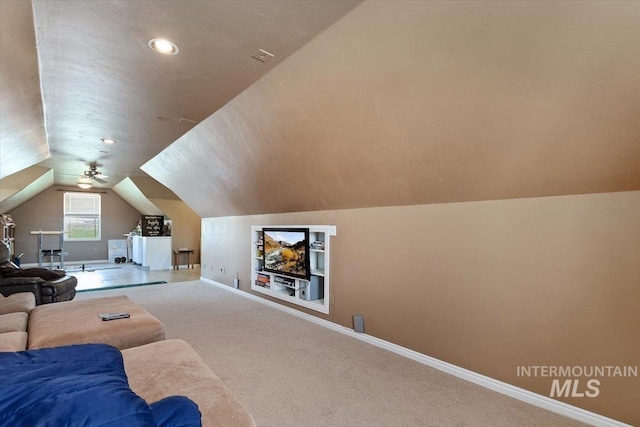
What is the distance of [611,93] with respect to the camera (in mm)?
1646

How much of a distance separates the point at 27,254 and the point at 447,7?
13.0 m

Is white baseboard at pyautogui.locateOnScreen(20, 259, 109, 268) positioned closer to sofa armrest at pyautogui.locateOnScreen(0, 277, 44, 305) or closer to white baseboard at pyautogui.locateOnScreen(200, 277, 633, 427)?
sofa armrest at pyautogui.locateOnScreen(0, 277, 44, 305)

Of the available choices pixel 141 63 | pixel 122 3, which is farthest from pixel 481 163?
pixel 141 63

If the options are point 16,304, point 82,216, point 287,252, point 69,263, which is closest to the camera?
point 16,304

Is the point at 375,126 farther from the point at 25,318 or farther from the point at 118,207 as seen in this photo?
the point at 118,207

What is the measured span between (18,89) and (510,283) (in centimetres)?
450

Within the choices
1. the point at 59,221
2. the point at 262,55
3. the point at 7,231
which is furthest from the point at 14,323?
the point at 59,221

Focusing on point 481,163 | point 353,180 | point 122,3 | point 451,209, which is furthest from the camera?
point 353,180

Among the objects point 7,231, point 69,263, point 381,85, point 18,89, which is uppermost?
point 18,89

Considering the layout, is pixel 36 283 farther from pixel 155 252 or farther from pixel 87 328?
pixel 155 252

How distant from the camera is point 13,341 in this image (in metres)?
2.02

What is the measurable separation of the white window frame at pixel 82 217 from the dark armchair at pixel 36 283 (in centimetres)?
695

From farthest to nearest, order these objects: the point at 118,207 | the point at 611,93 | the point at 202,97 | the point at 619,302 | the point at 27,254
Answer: the point at 118,207, the point at 27,254, the point at 202,97, the point at 619,302, the point at 611,93

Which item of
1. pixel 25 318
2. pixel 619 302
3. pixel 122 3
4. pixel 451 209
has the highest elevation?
pixel 122 3
